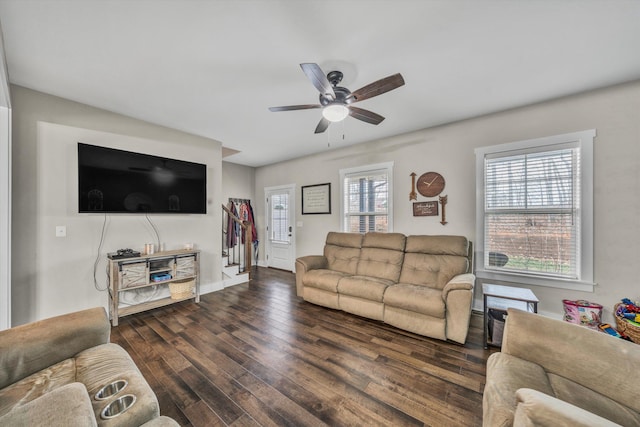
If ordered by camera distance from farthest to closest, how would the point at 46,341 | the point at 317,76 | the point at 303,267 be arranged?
the point at 303,267 → the point at 317,76 → the point at 46,341

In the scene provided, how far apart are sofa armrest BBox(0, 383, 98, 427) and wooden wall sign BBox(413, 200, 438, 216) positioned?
3731 millimetres

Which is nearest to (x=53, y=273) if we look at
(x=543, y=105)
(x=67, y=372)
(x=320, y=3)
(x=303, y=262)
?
(x=67, y=372)

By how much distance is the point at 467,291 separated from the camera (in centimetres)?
224

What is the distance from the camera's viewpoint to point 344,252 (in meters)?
3.65

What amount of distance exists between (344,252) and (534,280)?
235 centimetres

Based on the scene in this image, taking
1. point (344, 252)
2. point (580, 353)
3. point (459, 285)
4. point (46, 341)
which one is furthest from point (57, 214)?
point (580, 353)

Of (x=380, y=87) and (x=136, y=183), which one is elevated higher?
(x=380, y=87)

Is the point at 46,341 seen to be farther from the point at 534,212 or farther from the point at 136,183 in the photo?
the point at 534,212

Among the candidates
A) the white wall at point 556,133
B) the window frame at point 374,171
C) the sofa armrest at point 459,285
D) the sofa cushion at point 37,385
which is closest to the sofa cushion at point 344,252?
the window frame at point 374,171

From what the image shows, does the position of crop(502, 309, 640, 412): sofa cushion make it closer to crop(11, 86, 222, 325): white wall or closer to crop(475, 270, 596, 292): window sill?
crop(475, 270, 596, 292): window sill

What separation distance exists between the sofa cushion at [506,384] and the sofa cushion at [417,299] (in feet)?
2.95

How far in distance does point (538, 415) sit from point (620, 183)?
9.73ft

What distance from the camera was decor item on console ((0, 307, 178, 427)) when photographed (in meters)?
0.80

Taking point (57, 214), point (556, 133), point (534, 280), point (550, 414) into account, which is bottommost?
point (534, 280)
